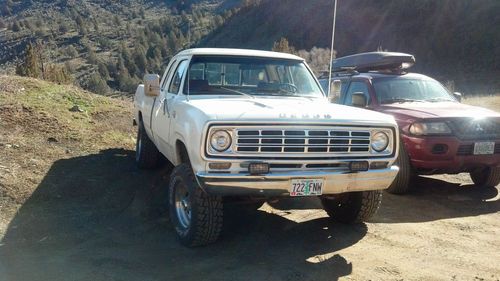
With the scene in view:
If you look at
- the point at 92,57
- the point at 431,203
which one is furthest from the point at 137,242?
the point at 92,57

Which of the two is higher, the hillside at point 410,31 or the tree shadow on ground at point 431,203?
the hillside at point 410,31

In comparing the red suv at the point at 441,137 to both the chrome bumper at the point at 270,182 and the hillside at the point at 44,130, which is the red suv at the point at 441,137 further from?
the hillside at the point at 44,130

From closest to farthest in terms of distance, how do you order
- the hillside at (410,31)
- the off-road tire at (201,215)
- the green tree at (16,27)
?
1. the off-road tire at (201,215)
2. the hillside at (410,31)
3. the green tree at (16,27)

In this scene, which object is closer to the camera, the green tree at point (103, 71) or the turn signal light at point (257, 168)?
the turn signal light at point (257, 168)

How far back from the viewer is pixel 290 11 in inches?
2849

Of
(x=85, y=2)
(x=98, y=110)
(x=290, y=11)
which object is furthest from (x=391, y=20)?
(x=85, y=2)

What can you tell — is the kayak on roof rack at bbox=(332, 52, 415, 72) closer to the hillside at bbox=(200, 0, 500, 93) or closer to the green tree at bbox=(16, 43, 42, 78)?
the green tree at bbox=(16, 43, 42, 78)

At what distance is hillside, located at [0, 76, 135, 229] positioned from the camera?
623 centimetres

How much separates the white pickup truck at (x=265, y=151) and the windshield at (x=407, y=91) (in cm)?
234

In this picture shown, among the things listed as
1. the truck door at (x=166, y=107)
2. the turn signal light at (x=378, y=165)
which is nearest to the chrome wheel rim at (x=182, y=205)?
the truck door at (x=166, y=107)

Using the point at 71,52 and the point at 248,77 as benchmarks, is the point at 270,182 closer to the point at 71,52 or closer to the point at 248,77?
the point at 248,77

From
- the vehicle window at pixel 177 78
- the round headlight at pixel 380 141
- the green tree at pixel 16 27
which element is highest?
the green tree at pixel 16 27

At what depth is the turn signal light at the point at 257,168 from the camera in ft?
13.3

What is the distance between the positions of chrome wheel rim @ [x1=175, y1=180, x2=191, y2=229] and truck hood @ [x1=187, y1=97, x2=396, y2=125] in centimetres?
84
